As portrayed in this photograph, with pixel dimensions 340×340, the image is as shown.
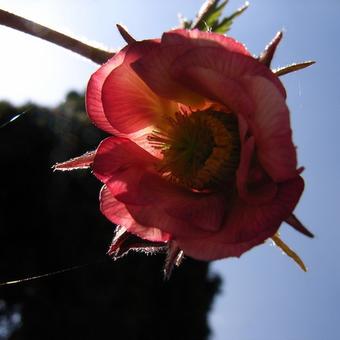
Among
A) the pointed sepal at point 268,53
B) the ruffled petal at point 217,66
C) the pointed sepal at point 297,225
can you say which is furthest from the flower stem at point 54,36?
the pointed sepal at point 297,225

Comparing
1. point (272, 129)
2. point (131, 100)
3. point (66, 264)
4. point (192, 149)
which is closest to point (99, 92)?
point (131, 100)

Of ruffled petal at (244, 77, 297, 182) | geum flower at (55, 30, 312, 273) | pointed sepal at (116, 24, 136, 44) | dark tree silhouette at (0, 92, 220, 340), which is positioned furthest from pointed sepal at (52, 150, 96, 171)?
dark tree silhouette at (0, 92, 220, 340)

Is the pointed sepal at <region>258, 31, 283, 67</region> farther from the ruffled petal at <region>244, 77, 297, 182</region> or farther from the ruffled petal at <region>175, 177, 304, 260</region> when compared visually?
the ruffled petal at <region>175, 177, 304, 260</region>

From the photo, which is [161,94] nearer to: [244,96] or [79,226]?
[244,96]

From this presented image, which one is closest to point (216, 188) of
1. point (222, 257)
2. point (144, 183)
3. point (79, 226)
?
point (144, 183)

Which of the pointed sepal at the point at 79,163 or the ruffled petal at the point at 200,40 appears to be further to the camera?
the pointed sepal at the point at 79,163

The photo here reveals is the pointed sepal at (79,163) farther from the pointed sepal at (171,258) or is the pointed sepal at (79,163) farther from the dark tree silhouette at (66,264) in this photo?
the dark tree silhouette at (66,264)

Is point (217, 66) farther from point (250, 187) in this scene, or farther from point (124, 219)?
point (124, 219)
